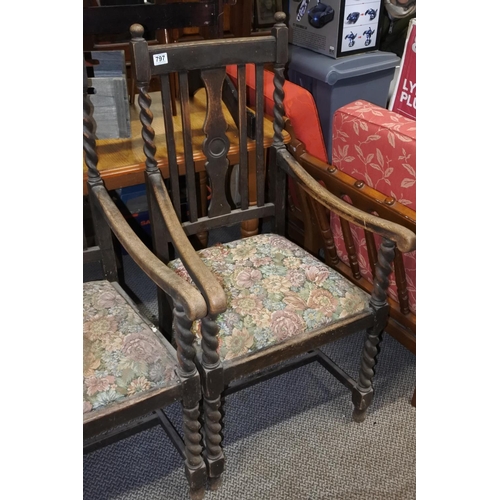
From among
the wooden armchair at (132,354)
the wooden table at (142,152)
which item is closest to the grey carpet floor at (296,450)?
the wooden armchair at (132,354)

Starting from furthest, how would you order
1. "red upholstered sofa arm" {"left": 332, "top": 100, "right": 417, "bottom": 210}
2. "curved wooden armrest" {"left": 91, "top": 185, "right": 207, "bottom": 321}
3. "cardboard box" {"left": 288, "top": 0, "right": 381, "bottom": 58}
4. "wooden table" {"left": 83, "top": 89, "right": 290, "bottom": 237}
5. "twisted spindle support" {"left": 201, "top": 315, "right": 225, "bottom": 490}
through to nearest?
"cardboard box" {"left": 288, "top": 0, "right": 381, "bottom": 58}
"wooden table" {"left": 83, "top": 89, "right": 290, "bottom": 237}
"red upholstered sofa arm" {"left": 332, "top": 100, "right": 417, "bottom": 210}
"twisted spindle support" {"left": 201, "top": 315, "right": 225, "bottom": 490}
"curved wooden armrest" {"left": 91, "top": 185, "right": 207, "bottom": 321}

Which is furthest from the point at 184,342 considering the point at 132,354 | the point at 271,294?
the point at 271,294

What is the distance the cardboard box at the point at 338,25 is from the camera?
2.13 metres

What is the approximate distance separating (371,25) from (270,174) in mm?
959

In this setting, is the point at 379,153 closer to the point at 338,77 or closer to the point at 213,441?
the point at 338,77

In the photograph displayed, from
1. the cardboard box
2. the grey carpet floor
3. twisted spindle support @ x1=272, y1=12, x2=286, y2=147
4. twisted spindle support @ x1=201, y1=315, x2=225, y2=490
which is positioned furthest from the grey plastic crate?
twisted spindle support @ x1=201, y1=315, x2=225, y2=490

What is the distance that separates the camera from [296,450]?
1.65 metres

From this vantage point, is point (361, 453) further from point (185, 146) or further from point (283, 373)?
point (185, 146)

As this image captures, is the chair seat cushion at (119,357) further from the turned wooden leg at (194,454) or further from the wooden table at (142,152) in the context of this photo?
the wooden table at (142,152)

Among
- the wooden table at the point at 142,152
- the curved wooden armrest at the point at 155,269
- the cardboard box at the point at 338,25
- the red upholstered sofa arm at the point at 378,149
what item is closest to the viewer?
the curved wooden armrest at the point at 155,269

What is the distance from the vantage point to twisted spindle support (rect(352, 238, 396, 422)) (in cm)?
142

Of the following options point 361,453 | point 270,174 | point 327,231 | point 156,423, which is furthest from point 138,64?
point 361,453

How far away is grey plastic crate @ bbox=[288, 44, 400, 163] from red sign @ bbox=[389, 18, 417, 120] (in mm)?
65

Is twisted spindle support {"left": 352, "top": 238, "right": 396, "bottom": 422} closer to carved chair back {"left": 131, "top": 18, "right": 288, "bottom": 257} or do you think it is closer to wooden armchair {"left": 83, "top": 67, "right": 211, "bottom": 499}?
carved chair back {"left": 131, "top": 18, "right": 288, "bottom": 257}
